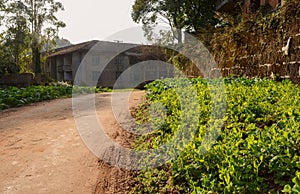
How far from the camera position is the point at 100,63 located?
109ft

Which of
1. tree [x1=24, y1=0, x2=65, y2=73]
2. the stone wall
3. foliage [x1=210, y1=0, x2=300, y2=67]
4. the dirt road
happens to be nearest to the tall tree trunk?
tree [x1=24, y1=0, x2=65, y2=73]

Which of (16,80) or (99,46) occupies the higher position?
(99,46)

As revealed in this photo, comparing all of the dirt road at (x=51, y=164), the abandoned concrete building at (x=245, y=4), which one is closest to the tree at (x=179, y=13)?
the abandoned concrete building at (x=245, y=4)

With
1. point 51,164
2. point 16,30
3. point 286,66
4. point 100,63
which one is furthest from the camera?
point 100,63

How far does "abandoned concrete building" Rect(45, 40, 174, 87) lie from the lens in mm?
32062

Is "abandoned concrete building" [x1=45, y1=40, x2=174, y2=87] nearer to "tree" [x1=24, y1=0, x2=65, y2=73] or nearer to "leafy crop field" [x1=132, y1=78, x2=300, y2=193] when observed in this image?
"tree" [x1=24, y1=0, x2=65, y2=73]

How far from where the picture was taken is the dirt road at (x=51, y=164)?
287 centimetres

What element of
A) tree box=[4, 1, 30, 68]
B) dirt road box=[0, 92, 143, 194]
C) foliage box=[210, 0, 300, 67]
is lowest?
dirt road box=[0, 92, 143, 194]

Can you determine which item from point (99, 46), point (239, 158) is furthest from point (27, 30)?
point (239, 158)

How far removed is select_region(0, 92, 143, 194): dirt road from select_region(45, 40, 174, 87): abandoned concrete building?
26025 mm

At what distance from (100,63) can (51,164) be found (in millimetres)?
30530

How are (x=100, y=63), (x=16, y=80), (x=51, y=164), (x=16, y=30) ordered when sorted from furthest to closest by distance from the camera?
1. (x=100, y=63)
2. (x=16, y=30)
3. (x=16, y=80)
4. (x=51, y=164)

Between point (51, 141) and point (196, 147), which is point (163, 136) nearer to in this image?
point (196, 147)

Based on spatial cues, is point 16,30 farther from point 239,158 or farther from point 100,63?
point 239,158
